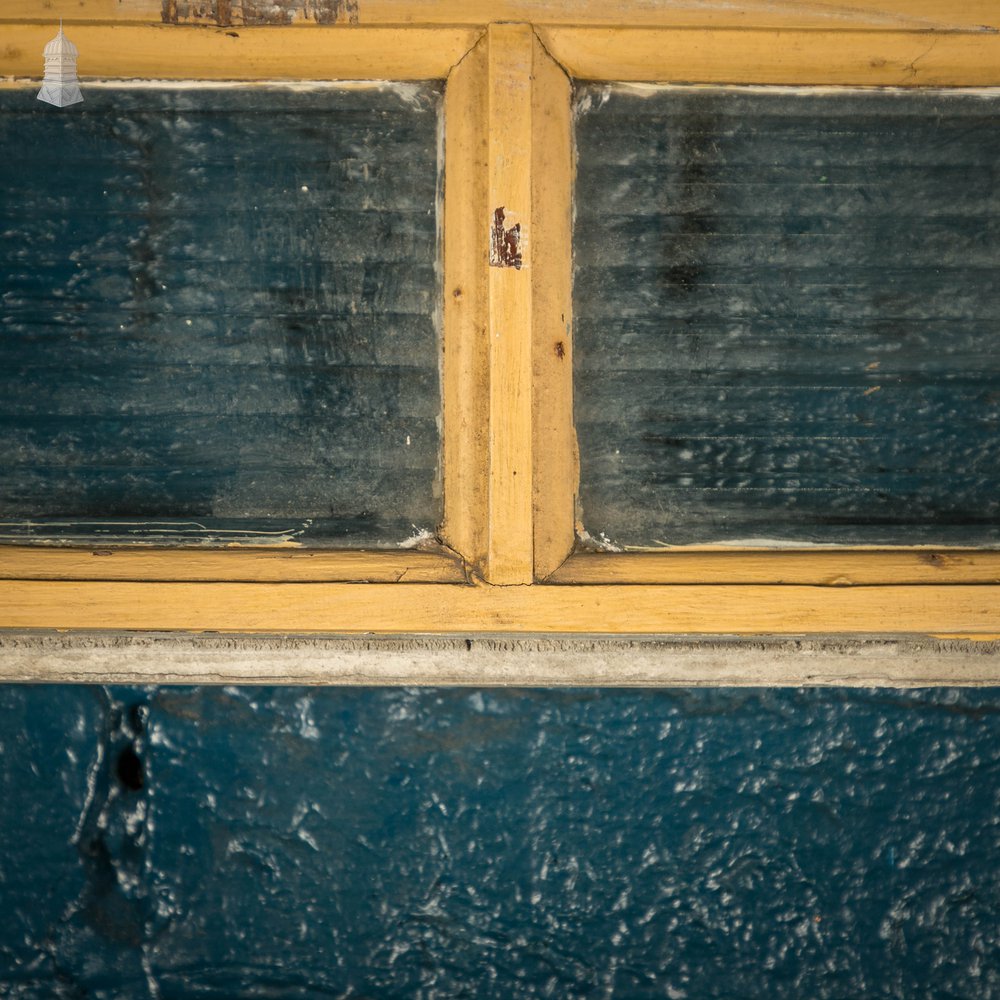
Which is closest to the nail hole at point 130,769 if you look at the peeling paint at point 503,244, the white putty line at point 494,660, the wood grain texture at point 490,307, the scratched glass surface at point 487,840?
the scratched glass surface at point 487,840

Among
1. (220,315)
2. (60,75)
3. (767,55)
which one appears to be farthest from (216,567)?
(767,55)

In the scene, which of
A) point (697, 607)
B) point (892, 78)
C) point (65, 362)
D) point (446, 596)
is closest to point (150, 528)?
point (65, 362)

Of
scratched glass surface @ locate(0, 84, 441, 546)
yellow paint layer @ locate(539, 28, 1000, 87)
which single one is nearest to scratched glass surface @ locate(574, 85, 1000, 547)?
yellow paint layer @ locate(539, 28, 1000, 87)

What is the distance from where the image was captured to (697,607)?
1277 millimetres

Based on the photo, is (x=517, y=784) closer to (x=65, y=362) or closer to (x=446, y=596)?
(x=446, y=596)

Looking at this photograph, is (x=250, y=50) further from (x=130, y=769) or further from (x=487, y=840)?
(x=487, y=840)

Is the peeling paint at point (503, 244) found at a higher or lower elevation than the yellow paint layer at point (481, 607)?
higher

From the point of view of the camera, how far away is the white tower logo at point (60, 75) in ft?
4.02

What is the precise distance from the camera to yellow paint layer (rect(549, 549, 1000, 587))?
1.28 metres

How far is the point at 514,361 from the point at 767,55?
65 cm

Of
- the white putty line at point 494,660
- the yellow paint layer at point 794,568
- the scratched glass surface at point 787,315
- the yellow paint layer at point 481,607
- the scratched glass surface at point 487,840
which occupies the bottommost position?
the scratched glass surface at point 487,840

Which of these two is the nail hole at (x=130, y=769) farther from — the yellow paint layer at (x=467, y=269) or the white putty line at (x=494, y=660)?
the yellow paint layer at (x=467, y=269)

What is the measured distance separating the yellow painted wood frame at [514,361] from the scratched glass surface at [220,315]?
49 millimetres

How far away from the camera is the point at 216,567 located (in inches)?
50.2
